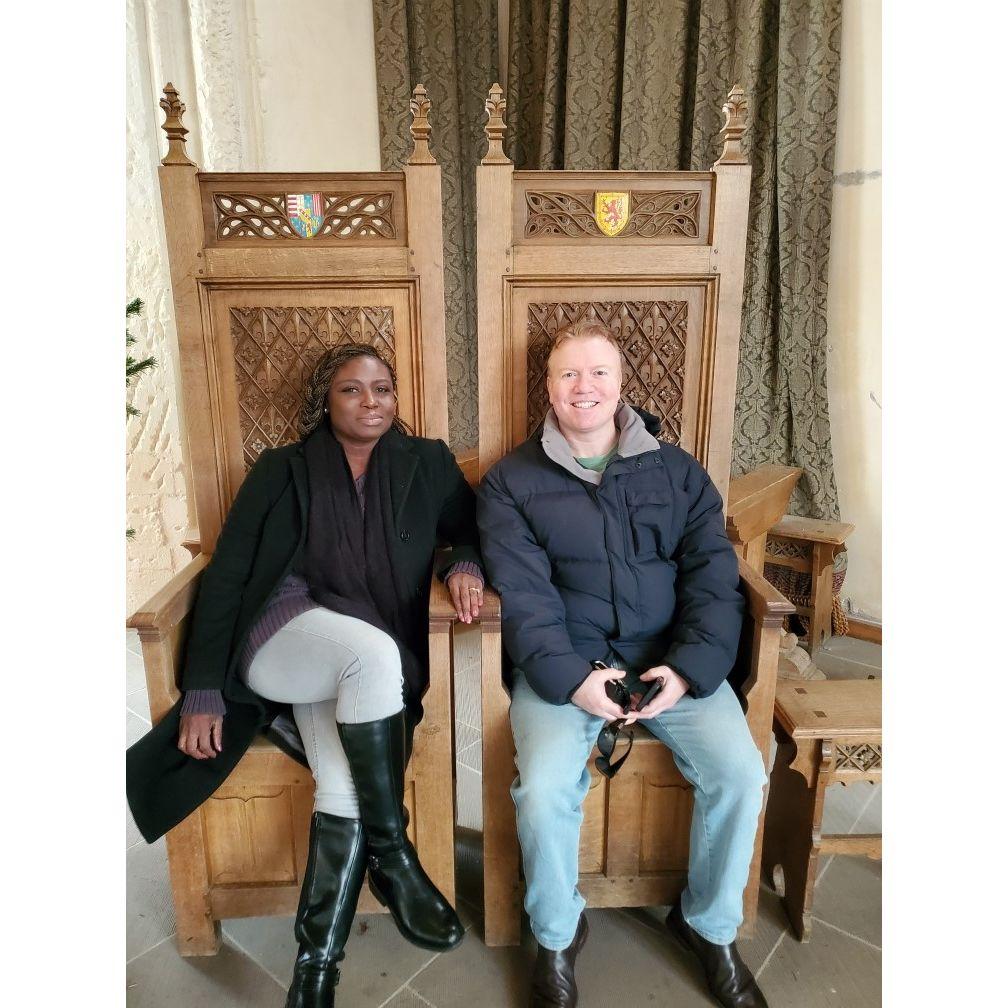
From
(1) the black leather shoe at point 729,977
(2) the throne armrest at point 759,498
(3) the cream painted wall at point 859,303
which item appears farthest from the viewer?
(3) the cream painted wall at point 859,303

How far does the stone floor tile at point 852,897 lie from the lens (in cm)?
179

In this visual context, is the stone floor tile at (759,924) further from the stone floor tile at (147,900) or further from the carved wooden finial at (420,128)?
the carved wooden finial at (420,128)

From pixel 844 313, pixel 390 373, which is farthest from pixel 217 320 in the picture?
pixel 844 313

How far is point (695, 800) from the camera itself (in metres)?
1.58

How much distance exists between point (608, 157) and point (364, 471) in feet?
8.27

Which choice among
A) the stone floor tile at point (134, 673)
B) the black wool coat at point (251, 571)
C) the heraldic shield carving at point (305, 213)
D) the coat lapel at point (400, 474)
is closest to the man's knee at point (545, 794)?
the black wool coat at point (251, 571)

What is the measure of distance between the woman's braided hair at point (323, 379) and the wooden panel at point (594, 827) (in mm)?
1105

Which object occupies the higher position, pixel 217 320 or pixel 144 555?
pixel 217 320

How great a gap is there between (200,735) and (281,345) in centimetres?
105

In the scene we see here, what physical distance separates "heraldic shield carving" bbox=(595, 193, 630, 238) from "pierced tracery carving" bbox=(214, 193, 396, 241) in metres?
0.56

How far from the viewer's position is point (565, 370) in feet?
5.85

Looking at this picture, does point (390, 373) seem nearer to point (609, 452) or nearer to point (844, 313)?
point (609, 452)
